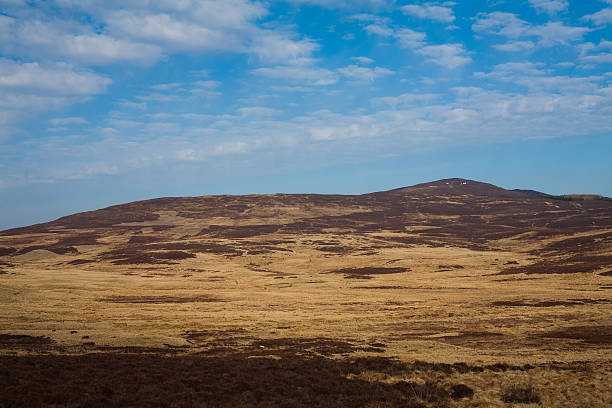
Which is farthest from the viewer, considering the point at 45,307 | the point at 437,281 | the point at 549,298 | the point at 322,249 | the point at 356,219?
the point at 356,219

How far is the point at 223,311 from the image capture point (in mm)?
47219

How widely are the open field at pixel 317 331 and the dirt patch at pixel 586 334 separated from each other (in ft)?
0.63

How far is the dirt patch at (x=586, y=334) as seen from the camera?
3005 cm

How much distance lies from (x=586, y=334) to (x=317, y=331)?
21648 mm

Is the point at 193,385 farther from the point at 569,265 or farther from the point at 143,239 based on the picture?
the point at 143,239

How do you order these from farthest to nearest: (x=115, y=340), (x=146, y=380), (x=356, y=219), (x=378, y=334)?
(x=356, y=219), (x=378, y=334), (x=115, y=340), (x=146, y=380)

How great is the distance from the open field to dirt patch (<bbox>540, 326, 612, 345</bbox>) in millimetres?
191

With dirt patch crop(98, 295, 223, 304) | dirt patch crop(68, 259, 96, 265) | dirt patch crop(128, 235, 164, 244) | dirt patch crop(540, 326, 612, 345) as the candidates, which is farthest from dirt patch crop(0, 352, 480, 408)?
dirt patch crop(128, 235, 164, 244)

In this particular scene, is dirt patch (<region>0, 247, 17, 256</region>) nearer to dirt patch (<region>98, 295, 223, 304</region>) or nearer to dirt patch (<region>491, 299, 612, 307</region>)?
dirt patch (<region>98, 295, 223, 304</region>)

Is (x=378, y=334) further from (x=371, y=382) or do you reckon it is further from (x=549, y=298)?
(x=549, y=298)

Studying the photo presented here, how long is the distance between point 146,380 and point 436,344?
20.2 meters

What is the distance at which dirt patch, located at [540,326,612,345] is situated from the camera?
1183 inches

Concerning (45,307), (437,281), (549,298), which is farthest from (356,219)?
(45,307)

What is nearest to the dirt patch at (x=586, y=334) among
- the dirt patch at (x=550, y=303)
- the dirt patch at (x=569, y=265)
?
the dirt patch at (x=550, y=303)
